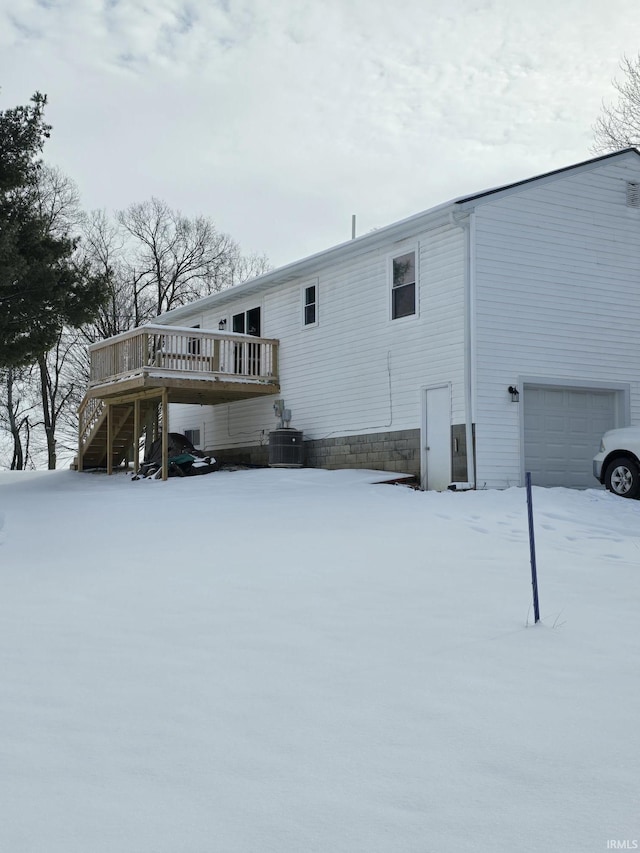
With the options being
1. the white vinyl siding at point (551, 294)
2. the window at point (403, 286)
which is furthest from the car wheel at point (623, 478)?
the window at point (403, 286)

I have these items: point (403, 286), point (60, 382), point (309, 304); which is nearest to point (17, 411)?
point (60, 382)

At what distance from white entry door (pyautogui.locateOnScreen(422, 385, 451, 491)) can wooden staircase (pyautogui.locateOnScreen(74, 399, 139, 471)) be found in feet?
30.8

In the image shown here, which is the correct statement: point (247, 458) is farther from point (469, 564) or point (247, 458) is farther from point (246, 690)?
point (246, 690)

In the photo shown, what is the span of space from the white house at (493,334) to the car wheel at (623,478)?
170 centimetres

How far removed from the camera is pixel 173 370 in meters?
19.3

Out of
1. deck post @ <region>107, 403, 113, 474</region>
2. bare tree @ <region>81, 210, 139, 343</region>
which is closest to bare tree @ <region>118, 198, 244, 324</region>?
bare tree @ <region>81, 210, 139, 343</region>

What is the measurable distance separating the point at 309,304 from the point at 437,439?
558 centimetres

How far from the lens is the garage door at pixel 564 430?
15938 millimetres

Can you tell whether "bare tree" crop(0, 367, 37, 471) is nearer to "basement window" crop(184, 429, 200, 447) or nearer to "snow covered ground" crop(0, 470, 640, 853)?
"basement window" crop(184, 429, 200, 447)

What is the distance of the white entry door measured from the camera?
1574cm

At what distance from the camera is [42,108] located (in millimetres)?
19516

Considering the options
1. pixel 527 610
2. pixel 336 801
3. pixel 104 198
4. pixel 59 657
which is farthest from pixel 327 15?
pixel 104 198

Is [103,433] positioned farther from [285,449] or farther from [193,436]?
[285,449]

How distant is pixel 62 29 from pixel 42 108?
644 centimetres
